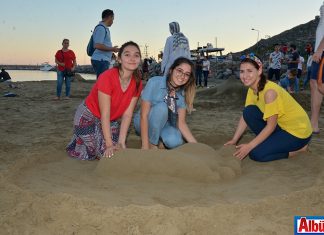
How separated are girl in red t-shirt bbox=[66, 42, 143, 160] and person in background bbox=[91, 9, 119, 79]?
1.83 meters

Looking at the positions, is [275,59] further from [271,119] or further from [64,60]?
[271,119]

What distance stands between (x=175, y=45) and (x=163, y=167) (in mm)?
2904

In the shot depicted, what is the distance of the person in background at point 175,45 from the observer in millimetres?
5445

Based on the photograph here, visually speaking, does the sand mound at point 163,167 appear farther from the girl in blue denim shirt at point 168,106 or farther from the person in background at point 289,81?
the person in background at point 289,81

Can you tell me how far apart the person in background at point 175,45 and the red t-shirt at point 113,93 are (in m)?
1.98

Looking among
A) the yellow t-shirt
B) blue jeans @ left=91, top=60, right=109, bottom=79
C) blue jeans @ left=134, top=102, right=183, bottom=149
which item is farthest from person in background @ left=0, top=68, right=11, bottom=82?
the yellow t-shirt

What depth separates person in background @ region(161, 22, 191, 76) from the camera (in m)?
5.45

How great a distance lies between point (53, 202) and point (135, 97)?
1600 mm

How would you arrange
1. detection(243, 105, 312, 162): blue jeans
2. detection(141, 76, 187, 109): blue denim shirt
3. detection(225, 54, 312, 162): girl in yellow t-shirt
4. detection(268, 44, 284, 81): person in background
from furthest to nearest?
detection(268, 44, 284, 81): person in background
detection(141, 76, 187, 109): blue denim shirt
detection(243, 105, 312, 162): blue jeans
detection(225, 54, 312, 162): girl in yellow t-shirt

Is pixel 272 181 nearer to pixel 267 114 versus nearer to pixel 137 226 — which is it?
pixel 267 114

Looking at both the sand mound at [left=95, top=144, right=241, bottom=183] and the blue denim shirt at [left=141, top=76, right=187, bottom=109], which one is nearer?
the sand mound at [left=95, top=144, right=241, bottom=183]

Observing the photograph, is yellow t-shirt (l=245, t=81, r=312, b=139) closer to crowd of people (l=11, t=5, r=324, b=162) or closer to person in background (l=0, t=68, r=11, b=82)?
crowd of people (l=11, t=5, r=324, b=162)

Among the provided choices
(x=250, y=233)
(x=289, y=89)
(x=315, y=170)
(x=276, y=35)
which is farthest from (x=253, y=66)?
(x=276, y=35)

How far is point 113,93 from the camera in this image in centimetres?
341
